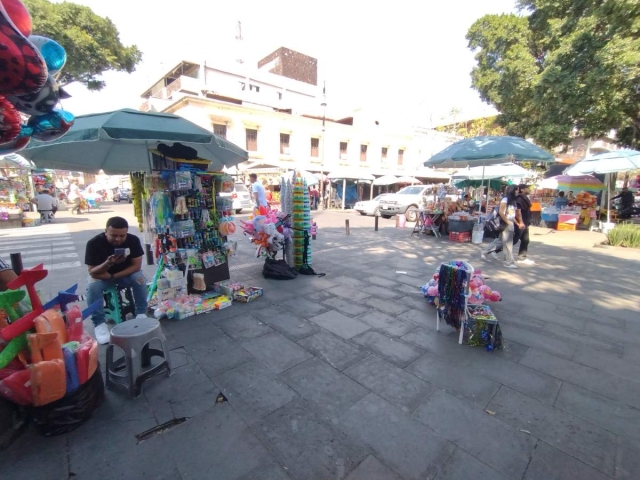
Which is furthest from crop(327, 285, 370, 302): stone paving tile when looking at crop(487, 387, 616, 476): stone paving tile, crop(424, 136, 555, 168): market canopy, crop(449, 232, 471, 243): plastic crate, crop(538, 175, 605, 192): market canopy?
crop(538, 175, 605, 192): market canopy

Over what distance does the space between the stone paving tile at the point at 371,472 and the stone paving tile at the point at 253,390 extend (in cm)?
73

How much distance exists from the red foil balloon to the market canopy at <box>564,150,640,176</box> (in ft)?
42.3

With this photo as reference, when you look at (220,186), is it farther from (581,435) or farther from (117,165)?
(581,435)

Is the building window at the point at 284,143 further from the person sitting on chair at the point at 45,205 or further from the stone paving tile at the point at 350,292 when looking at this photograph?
the stone paving tile at the point at 350,292

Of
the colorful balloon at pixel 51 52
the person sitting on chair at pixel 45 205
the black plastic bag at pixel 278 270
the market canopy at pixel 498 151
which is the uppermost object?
the market canopy at pixel 498 151

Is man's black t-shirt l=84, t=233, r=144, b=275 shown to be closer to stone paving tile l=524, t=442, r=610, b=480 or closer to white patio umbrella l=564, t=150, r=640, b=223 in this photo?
stone paving tile l=524, t=442, r=610, b=480

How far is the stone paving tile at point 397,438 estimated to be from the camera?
1777 millimetres

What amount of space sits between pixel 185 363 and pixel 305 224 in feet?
11.1

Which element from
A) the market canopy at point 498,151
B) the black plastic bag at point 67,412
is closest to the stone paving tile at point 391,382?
the black plastic bag at point 67,412

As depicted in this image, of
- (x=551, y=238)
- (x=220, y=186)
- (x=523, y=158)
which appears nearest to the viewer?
(x=220, y=186)

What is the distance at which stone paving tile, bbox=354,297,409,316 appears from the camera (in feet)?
13.1

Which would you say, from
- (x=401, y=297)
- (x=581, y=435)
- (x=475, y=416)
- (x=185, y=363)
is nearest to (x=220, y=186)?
(x=185, y=363)

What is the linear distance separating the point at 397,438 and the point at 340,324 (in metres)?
1.69

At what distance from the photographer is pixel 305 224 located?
5.68 m
